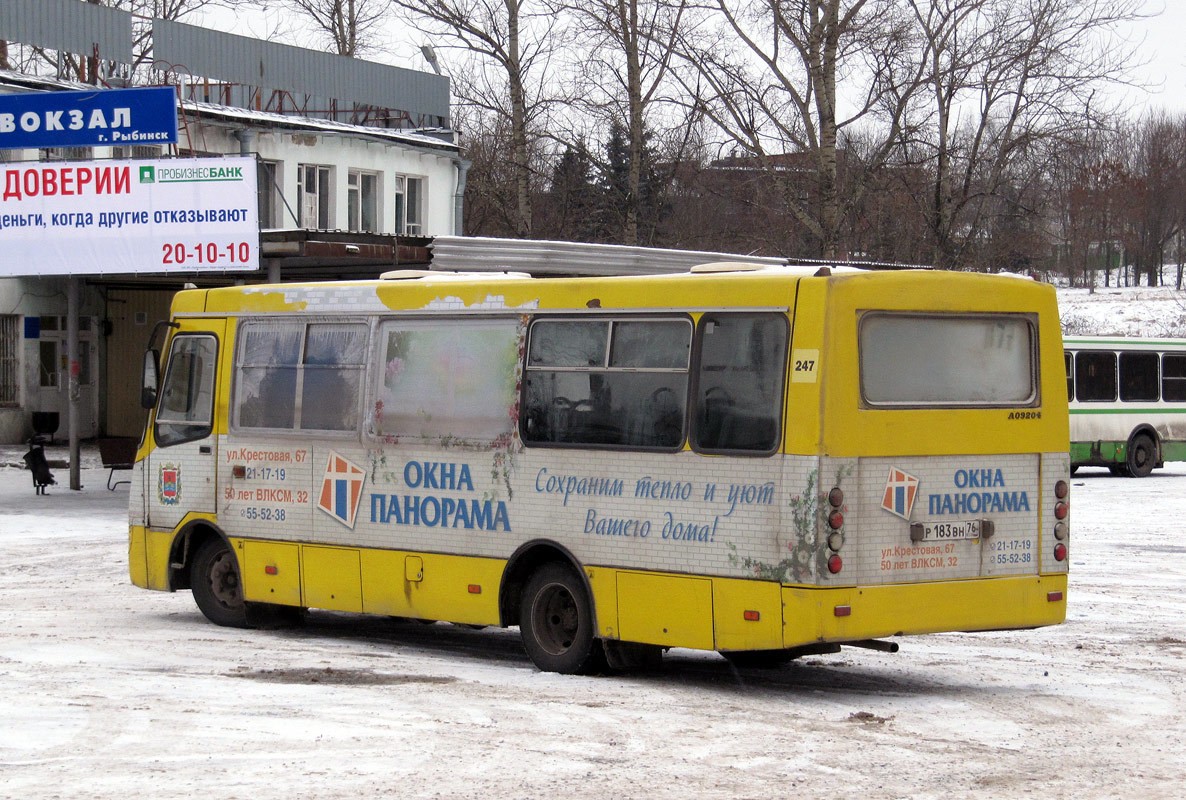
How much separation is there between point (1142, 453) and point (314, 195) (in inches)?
754

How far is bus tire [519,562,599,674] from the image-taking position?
10.7 metres

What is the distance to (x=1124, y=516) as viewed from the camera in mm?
23391

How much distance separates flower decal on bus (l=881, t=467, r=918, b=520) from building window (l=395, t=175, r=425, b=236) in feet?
108

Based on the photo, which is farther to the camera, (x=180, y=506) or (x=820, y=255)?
(x=820, y=255)

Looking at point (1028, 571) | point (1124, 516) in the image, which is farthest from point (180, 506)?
point (1124, 516)

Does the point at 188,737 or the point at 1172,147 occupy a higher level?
the point at 1172,147

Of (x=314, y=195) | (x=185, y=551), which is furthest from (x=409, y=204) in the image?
(x=185, y=551)

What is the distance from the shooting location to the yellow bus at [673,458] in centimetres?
962

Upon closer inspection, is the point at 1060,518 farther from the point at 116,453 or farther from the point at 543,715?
the point at 116,453

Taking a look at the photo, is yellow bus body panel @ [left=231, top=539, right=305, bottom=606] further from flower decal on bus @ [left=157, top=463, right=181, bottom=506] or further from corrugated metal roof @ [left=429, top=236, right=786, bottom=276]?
corrugated metal roof @ [left=429, top=236, right=786, bottom=276]

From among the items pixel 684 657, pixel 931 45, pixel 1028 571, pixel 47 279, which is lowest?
pixel 684 657

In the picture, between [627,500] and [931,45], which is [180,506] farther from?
[931,45]

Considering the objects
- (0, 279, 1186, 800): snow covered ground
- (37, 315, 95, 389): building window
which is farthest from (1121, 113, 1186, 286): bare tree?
(0, 279, 1186, 800): snow covered ground

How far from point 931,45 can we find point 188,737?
104ft
